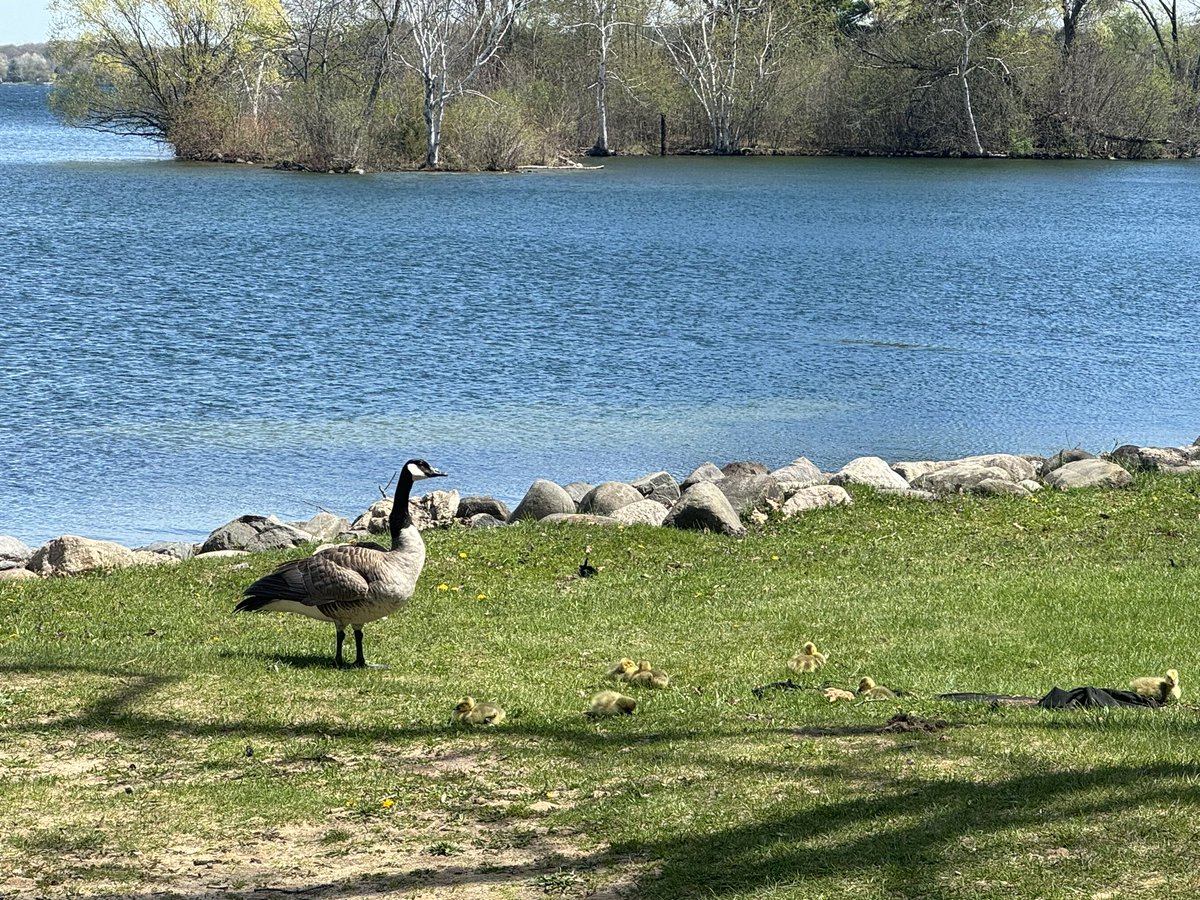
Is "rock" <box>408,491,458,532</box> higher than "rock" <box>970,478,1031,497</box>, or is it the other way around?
"rock" <box>970,478,1031,497</box>

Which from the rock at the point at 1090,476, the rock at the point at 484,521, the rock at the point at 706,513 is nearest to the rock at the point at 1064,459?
the rock at the point at 1090,476

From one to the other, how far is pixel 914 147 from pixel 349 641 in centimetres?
9866

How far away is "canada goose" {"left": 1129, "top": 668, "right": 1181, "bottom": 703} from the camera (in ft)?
29.3

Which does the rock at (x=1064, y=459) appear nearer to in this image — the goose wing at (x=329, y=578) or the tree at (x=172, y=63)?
the goose wing at (x=329, y=578)

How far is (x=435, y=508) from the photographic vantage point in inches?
728

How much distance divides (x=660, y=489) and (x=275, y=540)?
5.07m

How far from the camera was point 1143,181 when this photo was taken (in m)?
83.4

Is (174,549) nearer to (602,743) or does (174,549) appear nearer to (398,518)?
(398,518)

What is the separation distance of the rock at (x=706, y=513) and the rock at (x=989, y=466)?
4.12m

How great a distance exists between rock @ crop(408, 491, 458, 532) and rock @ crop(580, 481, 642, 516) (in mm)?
1740

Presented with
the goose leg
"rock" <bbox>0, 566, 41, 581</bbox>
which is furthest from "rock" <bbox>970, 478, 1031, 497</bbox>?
"rock" <bbox>0, 566, 41, 581</bbox>

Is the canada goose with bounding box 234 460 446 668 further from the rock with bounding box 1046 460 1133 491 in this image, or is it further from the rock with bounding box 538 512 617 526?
the rock with bounding box 1046 460 1133 491

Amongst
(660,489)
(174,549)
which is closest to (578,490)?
(660,489)

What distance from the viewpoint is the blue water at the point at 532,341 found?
75.4 ft
